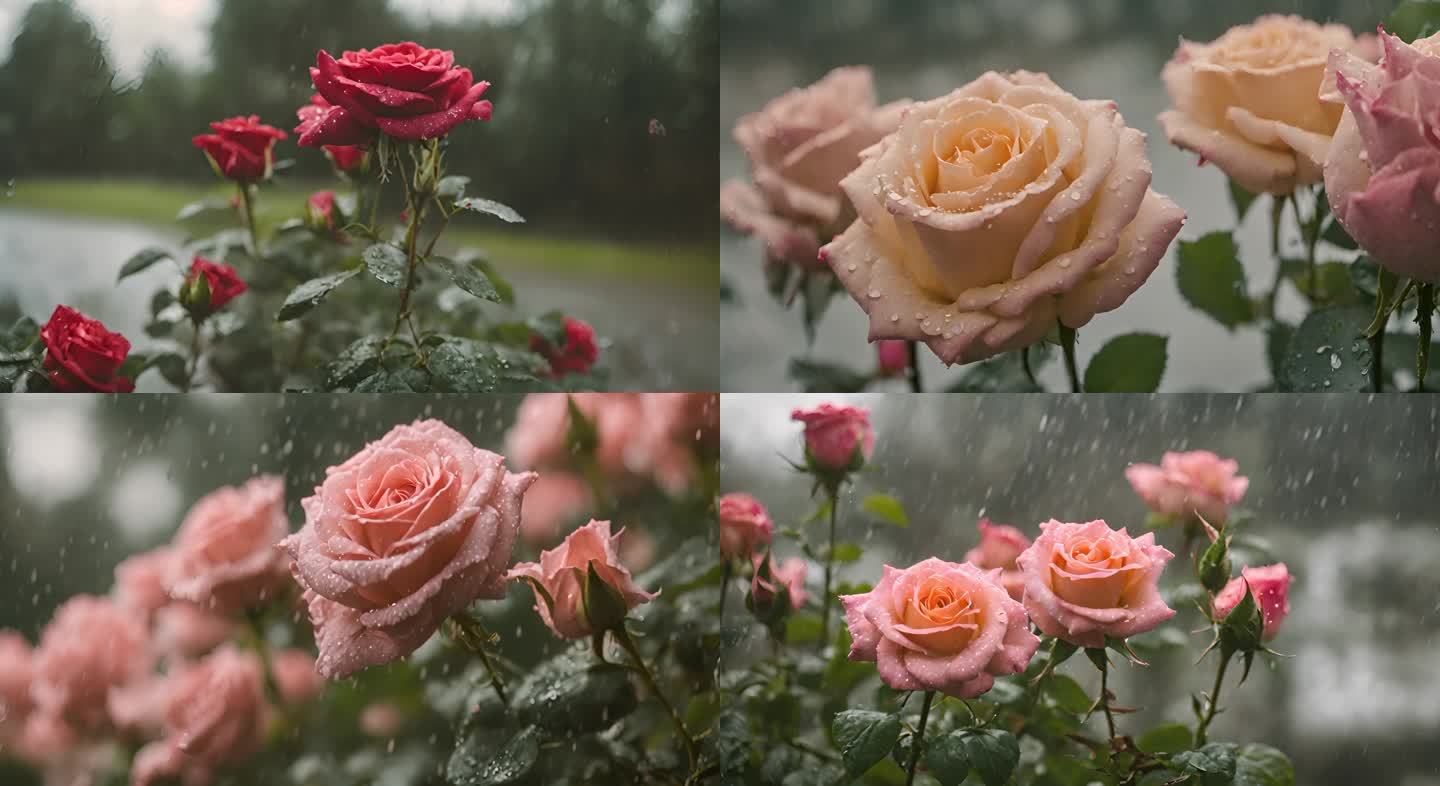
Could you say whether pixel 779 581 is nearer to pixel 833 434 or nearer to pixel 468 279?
pixel 833 434

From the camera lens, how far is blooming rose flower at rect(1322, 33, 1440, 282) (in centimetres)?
58

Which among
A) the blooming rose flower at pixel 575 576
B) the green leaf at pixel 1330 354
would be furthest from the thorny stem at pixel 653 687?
the green leaf at pixel 1330 354

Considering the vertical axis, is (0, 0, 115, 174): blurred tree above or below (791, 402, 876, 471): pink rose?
above

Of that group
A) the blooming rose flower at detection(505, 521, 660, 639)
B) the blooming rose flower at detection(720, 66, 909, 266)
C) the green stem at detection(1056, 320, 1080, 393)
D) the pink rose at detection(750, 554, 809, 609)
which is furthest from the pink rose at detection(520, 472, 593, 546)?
the green stem at detection(1056, 320, 1080, 393)

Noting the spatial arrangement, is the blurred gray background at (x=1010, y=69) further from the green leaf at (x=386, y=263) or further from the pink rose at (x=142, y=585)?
the pink rose at (x=142, y=585)

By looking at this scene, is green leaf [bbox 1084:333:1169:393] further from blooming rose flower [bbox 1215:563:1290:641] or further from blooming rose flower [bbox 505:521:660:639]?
blooming rose flower [bbox 505:521:660:639]

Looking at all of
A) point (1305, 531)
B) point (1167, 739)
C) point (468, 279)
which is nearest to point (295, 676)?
point (468, 279)

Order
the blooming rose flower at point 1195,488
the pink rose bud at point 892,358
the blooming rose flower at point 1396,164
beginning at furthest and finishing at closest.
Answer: the pink rose bud at point 892,358, the blooming rose flower at point 1195,488, the blooming rose flower at point 1396,164

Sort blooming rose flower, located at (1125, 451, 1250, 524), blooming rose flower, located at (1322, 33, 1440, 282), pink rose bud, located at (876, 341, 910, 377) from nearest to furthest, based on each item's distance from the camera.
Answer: blooming rose flower, located at (1322, 33, 1440, 282), blooming rose flower, located at (1125, 451, 1250, 524), pink rose bud, located at (876, 341, 910, 377)

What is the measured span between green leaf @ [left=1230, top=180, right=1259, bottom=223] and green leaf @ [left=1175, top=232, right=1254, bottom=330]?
0.03m

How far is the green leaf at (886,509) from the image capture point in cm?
86

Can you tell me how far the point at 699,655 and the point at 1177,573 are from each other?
0.37 meters

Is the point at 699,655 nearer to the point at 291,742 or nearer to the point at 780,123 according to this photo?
the point at 291,742

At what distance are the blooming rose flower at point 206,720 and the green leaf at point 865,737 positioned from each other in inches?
17.4
